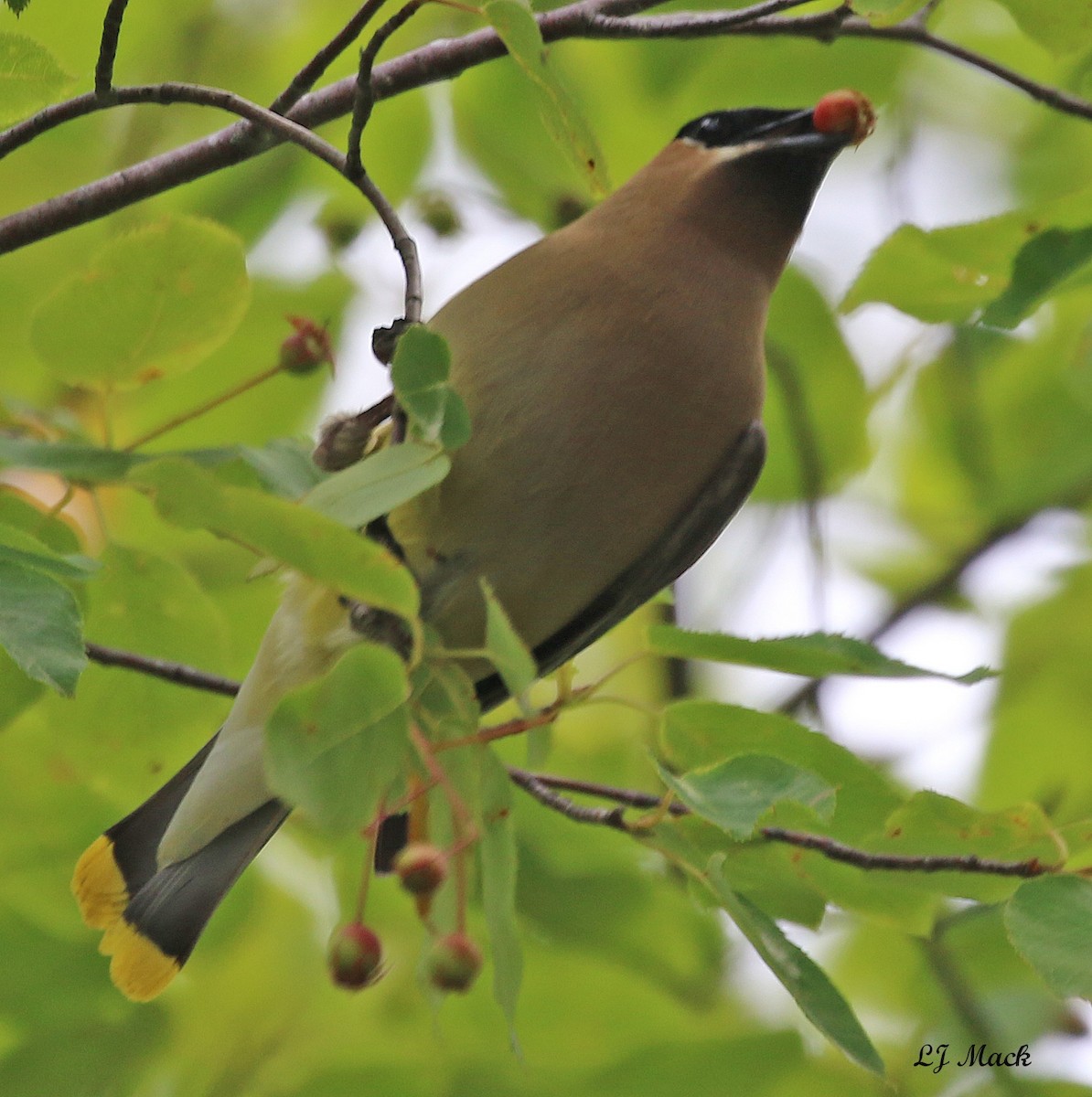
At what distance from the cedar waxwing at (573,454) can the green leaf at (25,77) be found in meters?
0.95

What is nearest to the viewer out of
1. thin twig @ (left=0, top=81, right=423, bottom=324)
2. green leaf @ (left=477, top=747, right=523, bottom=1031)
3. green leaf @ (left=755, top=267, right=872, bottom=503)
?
green leaf @ (left=477, top=747, right=523, bottom=1031)

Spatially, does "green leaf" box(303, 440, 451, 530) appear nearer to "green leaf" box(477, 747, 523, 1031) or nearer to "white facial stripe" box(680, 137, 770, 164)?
"green leaf" box(477, 747, 523, 1031)

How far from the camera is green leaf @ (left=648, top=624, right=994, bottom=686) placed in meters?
2.18

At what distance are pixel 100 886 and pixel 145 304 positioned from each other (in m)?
1.35

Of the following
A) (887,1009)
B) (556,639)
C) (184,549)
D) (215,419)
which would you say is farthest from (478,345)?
(887,1009)

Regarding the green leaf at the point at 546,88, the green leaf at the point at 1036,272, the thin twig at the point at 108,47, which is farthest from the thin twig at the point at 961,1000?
the thin twig at the point at 108,47

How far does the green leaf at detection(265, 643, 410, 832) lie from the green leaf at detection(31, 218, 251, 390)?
105 cm

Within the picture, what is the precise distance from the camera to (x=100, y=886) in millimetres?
3367

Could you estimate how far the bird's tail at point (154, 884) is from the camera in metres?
3.22

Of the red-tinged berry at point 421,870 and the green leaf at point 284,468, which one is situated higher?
the green leaf at point 284,468

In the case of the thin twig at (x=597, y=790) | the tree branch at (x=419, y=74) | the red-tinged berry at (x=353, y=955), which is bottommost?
the thin twig at (x=597, y=790)

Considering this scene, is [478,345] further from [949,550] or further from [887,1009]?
[949,550]

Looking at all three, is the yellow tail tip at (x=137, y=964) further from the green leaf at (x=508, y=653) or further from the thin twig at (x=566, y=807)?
the green leaf at (x=508, y=653)

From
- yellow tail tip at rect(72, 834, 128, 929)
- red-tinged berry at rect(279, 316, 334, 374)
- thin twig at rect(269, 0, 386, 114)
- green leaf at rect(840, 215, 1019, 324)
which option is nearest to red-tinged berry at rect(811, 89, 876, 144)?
green leaf at rect(840, 215, 1019, 324)
